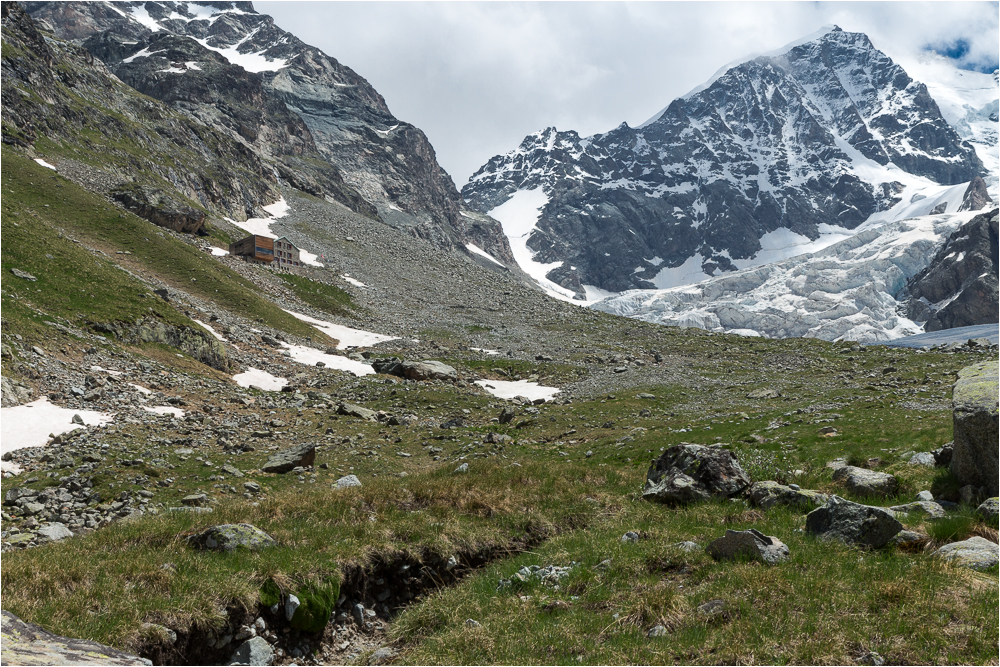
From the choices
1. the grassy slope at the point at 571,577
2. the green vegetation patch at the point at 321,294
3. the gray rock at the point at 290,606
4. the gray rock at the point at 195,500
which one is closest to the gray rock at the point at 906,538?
the grassy slope at the point at 571,577

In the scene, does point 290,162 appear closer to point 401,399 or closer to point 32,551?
point 401,399

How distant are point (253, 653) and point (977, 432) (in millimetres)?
13789

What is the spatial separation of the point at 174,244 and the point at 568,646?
70337 mm

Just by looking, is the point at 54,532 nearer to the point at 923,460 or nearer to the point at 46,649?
the point at 46,649

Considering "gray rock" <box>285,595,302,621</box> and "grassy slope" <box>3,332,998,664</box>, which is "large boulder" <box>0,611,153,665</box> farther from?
"gray rock" <box>285,595,302,621</box>

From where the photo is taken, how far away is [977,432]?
1120 cm

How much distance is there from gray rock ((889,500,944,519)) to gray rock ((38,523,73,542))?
17.8m

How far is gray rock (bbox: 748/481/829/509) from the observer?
1206 cm

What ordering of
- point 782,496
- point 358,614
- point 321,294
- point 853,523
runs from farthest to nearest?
point 321,294 < point 782,496 < point 853,523 < point 358,614

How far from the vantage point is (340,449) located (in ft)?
78.3

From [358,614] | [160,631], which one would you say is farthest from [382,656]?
[160,631]

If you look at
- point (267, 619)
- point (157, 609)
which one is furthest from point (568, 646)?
point (157, 609)

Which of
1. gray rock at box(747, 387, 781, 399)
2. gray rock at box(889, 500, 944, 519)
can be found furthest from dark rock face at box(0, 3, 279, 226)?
gray rock at box(889, 500, 944, 519)

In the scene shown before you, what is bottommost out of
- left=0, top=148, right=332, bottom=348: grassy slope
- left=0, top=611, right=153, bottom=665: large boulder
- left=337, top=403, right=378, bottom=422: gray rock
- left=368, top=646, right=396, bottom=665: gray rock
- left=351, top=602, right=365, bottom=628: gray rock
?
left=368, top=646, right=396, bottom=665: gray rock
